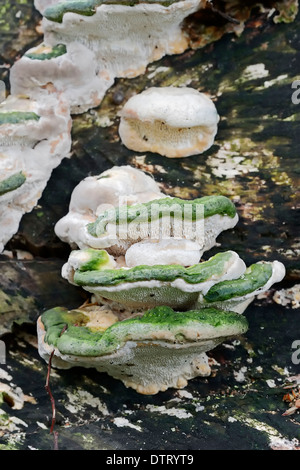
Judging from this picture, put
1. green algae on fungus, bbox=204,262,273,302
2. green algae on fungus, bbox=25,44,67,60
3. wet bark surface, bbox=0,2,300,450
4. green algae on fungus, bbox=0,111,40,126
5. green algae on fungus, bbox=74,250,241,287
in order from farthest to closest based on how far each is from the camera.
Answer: green algae on fungus, bbox=25,44,67,60, green algae on fungus, bbox=0,111,40,126, wet bark surface, bbox=0,2,300,450, green algae on fungus, bbox=204,262,273,302, green algae on fungus, bbox=74,250,241,287

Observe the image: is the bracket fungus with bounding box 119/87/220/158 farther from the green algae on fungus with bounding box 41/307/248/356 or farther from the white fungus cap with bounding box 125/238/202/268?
the green algae on fungus with bounding box 41/307/248/356

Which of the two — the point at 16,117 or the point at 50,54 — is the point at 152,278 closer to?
the point at 16,117

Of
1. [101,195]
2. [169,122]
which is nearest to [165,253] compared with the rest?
[101,195]

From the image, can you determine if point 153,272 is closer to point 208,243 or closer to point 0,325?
point 208,243

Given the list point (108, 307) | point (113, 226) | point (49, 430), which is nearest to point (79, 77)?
point (113, 226)

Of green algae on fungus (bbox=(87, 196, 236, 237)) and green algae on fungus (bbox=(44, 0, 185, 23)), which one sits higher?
green algae on fungus (bbox=(44, 0, 185, 23))

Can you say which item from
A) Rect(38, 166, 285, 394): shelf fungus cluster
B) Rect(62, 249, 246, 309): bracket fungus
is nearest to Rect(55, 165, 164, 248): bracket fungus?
Rect(38, 166, 285, 394): shelf fungus cluster

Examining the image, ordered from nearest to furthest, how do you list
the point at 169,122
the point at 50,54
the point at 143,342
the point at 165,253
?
the point at 143,342
the point at 165,253
the point at 169,122
the point at 50,54
